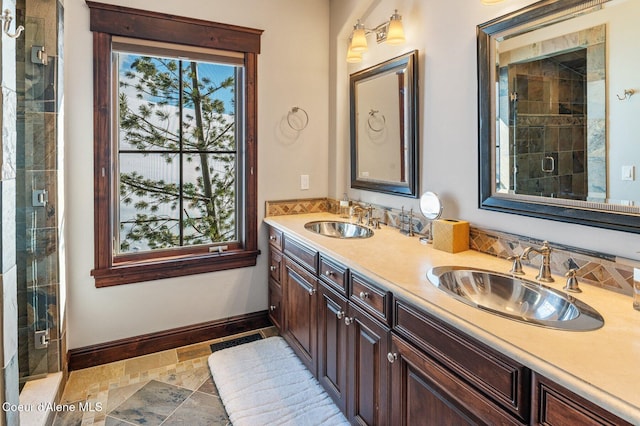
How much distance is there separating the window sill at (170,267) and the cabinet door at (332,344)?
3.23ft

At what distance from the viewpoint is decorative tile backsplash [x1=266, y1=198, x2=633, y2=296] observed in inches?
54.1

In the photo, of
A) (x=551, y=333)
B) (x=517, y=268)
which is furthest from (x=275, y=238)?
(x=551, y=333)

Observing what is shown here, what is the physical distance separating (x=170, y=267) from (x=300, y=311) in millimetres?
975

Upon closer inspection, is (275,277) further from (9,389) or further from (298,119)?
(9,389)

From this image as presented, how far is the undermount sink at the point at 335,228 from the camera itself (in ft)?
8.69

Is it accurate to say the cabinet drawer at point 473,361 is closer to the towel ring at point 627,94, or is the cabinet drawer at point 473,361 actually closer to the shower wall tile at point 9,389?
the towel ring at point 627,94

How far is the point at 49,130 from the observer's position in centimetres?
212

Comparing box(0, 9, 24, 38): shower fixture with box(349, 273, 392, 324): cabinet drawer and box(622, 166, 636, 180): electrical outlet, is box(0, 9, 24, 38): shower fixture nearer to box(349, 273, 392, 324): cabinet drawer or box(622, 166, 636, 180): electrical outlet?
box(349, 273, 392, 324): cabinet drawer

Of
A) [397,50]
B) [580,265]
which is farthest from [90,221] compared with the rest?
[580,265]

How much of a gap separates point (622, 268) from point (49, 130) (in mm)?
2703

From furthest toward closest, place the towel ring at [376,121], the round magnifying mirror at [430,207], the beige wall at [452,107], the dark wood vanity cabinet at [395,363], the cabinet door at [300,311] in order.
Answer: the towel ring at [376,121] < the cabinet door at [300,311] < the round magnifying mirror at [430,207] < the beige wall at [452,107] < the dark wood vanity cabinet at [395,363]

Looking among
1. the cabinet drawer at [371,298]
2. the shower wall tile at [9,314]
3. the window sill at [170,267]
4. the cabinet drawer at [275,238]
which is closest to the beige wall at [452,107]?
the cabinet drawer at [371,298]

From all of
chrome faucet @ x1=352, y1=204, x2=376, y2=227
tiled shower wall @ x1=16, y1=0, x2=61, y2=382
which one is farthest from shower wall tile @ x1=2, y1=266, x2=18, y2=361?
chrome faucet @ x1=352, y1=204, x2=376, y2=227

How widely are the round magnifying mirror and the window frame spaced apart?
1.31m
